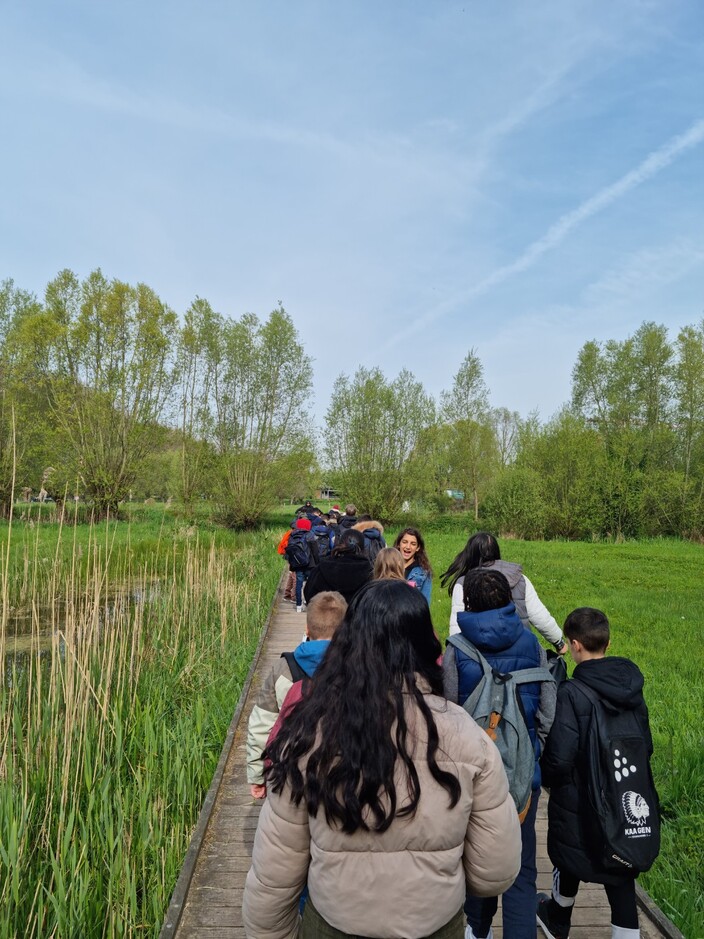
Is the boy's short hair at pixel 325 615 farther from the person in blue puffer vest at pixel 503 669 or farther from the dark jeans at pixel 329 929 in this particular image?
the dark jeans at pixel 329 929

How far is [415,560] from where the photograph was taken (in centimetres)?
544

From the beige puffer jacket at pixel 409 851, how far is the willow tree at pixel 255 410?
2889 centimetres

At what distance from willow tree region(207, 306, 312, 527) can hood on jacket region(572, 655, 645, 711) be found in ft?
91.9

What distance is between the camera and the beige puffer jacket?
4.72 feet

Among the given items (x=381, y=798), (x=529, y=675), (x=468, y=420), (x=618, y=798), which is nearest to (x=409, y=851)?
(x=381, y=798)

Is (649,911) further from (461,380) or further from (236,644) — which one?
(461,380)

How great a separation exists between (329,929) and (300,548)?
23.7ft

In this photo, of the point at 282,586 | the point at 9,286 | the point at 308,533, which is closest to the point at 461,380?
the point at 9,286

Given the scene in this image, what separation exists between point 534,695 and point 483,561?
54.2 inches

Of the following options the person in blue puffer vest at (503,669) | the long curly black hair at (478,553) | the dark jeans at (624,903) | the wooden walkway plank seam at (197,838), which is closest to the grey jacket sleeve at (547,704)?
the person in blue puffer vest at (503,669)

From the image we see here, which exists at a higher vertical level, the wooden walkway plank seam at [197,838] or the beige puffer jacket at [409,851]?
the beige puffer jacket at [409,851]

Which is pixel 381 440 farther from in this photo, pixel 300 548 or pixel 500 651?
pixel 500 651

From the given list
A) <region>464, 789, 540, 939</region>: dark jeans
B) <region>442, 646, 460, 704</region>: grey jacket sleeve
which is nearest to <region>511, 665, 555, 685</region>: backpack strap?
<region>442, 646, 460, 704</region>: grey jacket sleeve

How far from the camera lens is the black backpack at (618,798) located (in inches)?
96.1
